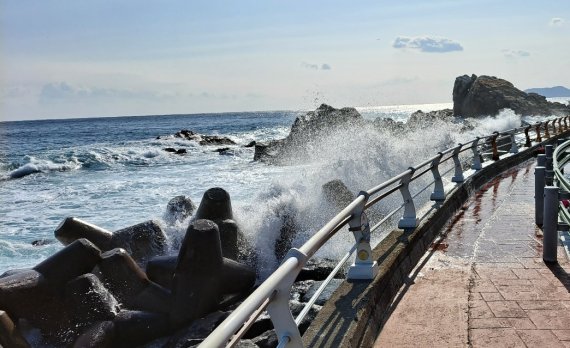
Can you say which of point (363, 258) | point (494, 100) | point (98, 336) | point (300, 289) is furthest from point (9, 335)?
point (494, 100)

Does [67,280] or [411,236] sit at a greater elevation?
[411,236]

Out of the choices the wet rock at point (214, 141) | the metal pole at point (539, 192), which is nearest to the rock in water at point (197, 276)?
the metal pole at point (539, 192)

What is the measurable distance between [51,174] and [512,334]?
3588 cm

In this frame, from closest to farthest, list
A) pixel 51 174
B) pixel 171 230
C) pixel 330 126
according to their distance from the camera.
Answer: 1. pixel 171 230
2. pixel 51 174
3. pixel 330 126

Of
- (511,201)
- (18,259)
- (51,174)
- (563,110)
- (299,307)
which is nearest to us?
(299,307)

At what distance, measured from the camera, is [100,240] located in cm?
1054

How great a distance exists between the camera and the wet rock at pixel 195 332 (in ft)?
23.5

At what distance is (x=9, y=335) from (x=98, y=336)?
0.97 meters

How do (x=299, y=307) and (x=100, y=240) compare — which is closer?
(x=299, y=307)

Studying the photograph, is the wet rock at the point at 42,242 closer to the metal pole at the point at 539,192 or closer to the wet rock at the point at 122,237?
the wet rock at the point at 122,237

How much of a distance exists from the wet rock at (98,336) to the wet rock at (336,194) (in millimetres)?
6494

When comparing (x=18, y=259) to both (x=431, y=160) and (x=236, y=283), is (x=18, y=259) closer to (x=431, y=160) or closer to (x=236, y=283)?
(x=236, y=283)

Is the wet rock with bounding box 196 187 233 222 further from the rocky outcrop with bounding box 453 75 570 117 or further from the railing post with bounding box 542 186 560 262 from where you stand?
the rocky outcrop with bounding box 453 75 570 117

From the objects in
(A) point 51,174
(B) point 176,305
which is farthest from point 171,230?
(A) point 51,174
